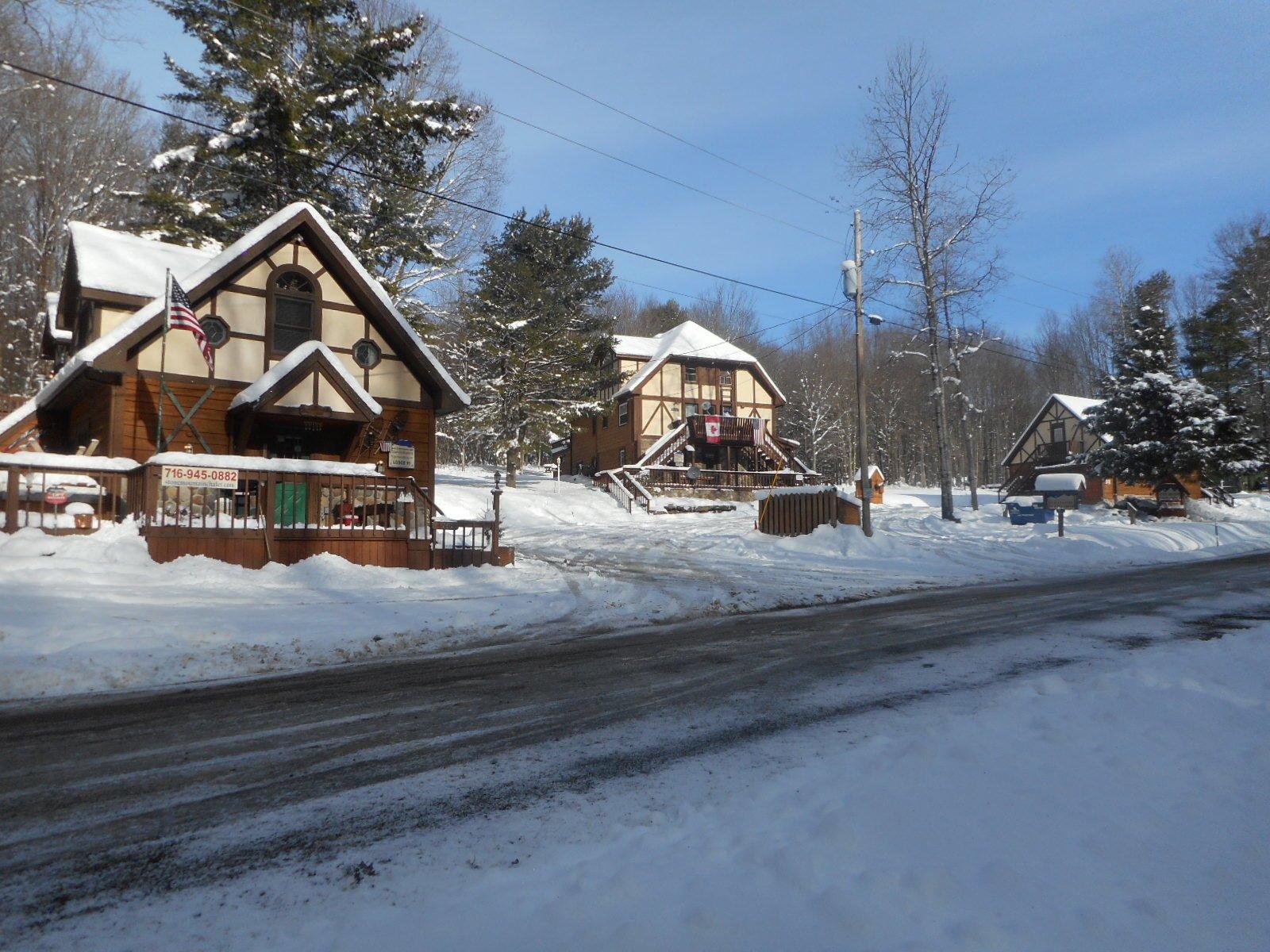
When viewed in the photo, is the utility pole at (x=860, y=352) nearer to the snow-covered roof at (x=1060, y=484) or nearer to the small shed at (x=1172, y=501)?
the small shed at (x=1172, y=501)

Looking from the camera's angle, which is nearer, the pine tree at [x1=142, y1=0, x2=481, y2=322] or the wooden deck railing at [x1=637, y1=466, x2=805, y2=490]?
the pine tree at [x1=142, y1=0, x2=481, y2=322]

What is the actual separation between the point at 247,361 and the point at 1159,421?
111ft

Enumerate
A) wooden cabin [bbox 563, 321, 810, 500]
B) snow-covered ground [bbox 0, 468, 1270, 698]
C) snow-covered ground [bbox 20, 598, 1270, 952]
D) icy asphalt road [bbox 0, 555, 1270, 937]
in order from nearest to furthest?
1. snow-covered ground [bbox 20, 598, 1270, 952]
2. icy asphalt road [bbox 0, 555, 1270, 937]
3. snow-covered ground [bbox 0, 468, 1270, 698]
4. wooden cabin [bbox 563, 321, 810, 500]

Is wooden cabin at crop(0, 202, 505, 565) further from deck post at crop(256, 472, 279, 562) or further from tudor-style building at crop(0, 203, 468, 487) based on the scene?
deck post at crop(256, 472, 279, 562)

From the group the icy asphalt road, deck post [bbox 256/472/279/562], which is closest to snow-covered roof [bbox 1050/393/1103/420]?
the icy asphalt road

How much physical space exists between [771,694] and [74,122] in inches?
1396

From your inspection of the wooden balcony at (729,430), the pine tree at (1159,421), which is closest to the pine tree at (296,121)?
the wooden balcony at (729,430)

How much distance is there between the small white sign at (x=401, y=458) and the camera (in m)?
19.9

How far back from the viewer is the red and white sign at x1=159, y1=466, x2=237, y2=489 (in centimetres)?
1204

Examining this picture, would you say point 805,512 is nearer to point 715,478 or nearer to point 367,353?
point 367,353

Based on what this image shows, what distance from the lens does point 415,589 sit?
12.4 meters

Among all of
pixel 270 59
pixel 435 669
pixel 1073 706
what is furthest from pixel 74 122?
pixel 1073 706

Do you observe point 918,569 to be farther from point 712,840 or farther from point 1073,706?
point 712,840

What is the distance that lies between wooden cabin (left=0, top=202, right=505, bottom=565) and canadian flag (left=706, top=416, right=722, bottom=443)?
2357 centimetres
